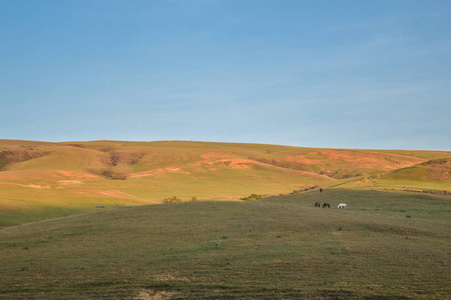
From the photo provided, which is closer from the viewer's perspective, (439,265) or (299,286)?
(299,286)

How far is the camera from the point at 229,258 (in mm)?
18422

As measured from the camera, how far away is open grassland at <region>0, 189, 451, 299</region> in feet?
46.8

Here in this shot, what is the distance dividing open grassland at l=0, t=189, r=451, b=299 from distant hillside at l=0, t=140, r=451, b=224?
21329mm

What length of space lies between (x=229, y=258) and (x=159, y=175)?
105009 mm

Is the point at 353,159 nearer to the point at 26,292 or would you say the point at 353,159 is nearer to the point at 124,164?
the point at 124,164

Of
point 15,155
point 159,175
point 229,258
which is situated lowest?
point 159,175

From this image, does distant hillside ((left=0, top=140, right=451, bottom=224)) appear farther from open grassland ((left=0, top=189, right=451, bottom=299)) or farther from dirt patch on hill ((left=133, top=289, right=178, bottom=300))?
dirt patch on hill ((left=133, top=289, right=178, bottom=300))

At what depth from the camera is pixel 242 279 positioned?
50.1 feet

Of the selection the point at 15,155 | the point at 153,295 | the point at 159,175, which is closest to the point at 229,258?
the point at 153,295

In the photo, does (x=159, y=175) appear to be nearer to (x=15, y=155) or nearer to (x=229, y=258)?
(x=15, y=155)

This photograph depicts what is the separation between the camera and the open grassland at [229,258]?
14258mm

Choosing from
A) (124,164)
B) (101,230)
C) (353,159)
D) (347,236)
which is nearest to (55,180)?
(124,164)

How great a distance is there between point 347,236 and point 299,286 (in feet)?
35.0

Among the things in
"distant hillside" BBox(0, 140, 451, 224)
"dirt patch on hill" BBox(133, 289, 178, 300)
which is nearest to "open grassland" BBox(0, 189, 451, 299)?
"dirt patch on hill" BBox(133, 289, 178, 300)
